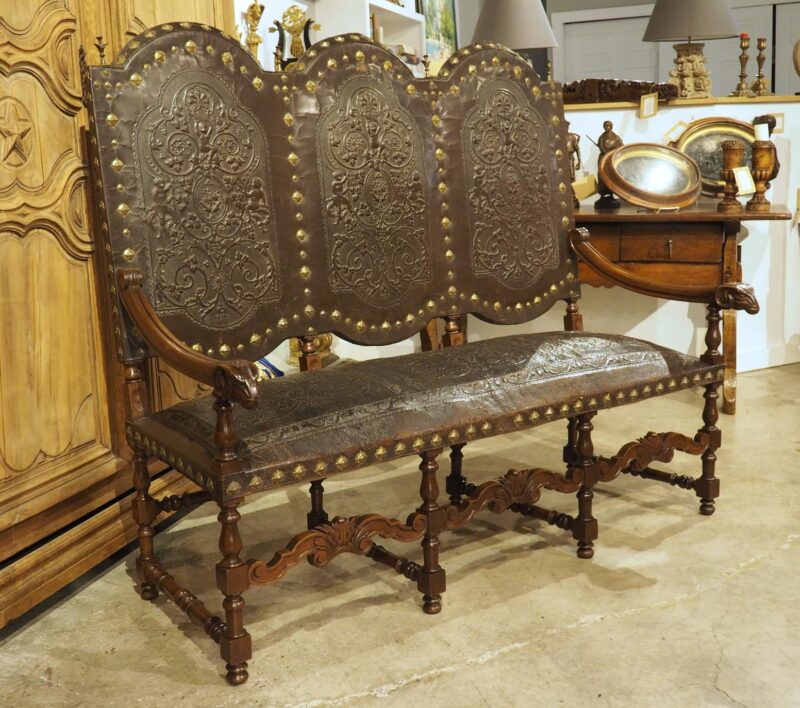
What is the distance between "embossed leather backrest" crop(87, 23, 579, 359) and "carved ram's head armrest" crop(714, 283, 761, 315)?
618 mm

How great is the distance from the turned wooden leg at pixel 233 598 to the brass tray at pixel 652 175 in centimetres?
280

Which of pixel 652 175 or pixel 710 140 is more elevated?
pixel 710 140

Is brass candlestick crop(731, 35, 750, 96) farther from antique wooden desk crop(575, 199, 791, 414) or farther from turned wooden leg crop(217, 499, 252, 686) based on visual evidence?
turned wooden leg crop(217, 499, 252, 686)

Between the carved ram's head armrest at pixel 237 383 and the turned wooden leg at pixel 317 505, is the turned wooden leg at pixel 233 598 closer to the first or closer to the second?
the carved ram's head armrest at pixel 237 383

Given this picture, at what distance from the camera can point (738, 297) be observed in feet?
9.75

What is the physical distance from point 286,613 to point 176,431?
58cm

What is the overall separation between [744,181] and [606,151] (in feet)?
2.27

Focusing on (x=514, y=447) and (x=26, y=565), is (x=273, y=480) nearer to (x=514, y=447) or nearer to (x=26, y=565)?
(x=26, y=565)

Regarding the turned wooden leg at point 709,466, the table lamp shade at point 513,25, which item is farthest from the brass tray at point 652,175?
the turned wooden leg at point 709,466

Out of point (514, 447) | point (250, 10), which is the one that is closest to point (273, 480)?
point (514, 447)

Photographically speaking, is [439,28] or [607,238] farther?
[439,28]

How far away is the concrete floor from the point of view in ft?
7.20

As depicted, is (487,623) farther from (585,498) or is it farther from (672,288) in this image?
(672,288)

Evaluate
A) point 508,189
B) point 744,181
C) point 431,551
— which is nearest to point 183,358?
point 431,551
